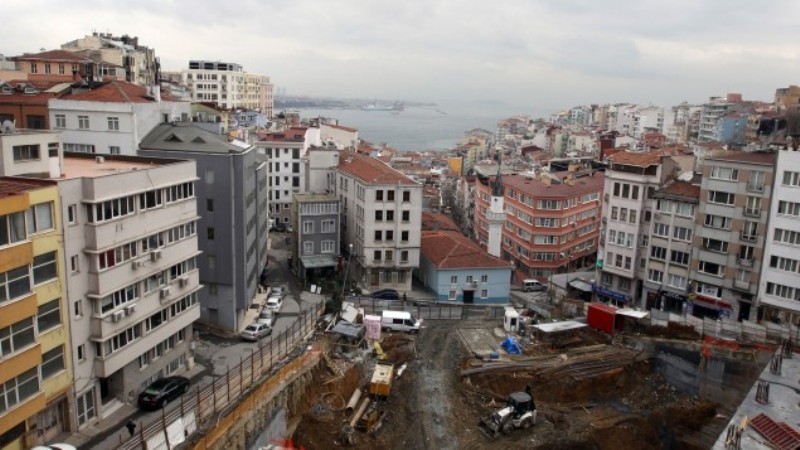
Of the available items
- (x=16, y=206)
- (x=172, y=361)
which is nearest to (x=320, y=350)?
(x=172, y=361)

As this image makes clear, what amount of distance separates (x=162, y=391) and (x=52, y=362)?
471cm

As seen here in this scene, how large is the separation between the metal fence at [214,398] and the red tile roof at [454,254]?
1347cm

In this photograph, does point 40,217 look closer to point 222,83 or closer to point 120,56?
point 120,56

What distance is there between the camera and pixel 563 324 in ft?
118

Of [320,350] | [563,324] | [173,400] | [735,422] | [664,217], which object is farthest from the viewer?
[664,217]

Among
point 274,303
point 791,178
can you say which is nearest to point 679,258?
point 791,178

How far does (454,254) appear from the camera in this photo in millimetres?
45125

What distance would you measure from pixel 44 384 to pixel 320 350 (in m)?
12.7

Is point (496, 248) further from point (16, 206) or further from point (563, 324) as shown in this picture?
point (16, 206)

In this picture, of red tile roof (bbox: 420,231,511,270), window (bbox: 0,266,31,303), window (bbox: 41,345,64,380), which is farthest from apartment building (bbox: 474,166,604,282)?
window (bbox: 0,266,31,303)

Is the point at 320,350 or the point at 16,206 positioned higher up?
the point at 16,206

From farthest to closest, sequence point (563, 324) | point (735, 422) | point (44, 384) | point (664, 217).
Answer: point (664, 217), point (563, 324), point (735, 422), point (44, 384)

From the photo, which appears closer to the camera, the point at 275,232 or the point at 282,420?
the point at 282,420

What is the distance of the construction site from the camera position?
27.2m
